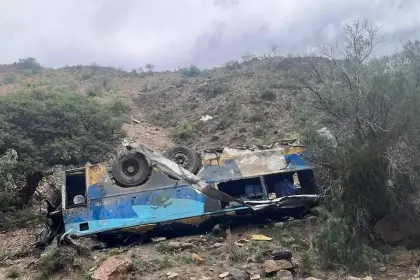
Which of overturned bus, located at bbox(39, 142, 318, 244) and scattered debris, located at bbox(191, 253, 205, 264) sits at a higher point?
overturned bus, located at bbox(39, 142, 318, 244)

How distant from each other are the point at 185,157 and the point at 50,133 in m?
7.77

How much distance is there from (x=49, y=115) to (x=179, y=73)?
1066 inches

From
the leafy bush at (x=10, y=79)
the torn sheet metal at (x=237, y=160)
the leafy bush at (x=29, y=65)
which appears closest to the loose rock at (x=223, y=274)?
the torn sheet metal at (x=237, y=160)

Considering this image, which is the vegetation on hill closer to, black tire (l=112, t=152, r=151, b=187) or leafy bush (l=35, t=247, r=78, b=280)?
black tire (l=112, t=152, r=151, b=187)

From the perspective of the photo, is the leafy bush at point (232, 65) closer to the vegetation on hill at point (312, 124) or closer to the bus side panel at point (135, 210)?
the vegetation on hill at point (312, 124)

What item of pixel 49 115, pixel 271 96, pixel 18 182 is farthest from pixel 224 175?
pixel 271 96

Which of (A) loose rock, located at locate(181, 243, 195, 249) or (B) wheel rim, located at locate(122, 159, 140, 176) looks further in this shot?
(B) wheel rim, located at locate(122, 159, 140, 176)

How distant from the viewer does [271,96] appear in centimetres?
2911

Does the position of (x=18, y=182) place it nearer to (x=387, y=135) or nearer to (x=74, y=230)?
(x=74, y=230)

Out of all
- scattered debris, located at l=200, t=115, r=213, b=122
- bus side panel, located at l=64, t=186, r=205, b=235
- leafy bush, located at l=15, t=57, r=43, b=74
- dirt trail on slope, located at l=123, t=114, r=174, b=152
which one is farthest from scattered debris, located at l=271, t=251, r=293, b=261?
leafy bush, located at l=15, t=57, r=43, b=74

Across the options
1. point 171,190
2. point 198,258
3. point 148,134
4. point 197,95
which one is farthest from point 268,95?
point 198,258

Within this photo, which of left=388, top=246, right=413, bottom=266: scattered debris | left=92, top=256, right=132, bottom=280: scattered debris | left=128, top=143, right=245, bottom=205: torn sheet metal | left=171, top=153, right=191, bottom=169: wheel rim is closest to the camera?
left=92, top=256, right=132, bottom=280: scattered debris

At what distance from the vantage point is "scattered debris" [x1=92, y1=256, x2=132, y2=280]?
7.75m

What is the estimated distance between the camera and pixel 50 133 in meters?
17.2
